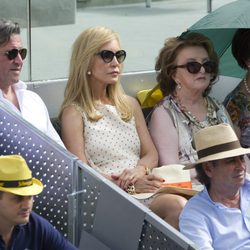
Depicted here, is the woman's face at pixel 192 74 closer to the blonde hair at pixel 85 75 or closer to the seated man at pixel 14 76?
the blonde hair at pixel 85 75

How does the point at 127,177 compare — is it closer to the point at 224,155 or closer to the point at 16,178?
the point at 224,155

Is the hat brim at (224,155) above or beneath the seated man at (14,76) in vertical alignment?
beneath

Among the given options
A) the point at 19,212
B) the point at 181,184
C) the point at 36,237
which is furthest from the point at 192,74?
the point at 19,212

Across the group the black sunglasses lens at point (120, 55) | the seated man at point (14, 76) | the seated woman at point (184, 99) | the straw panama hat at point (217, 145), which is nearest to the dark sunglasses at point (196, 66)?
the seated woman at point (184, 99)

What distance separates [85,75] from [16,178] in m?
1.66

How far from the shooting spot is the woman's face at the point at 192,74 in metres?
4.98

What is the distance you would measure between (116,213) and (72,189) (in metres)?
0.32

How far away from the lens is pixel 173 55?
5.06m

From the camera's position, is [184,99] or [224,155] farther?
[184,99]

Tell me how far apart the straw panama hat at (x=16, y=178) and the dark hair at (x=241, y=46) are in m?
2.56

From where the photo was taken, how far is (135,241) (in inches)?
141

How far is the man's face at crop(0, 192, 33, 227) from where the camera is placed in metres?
3.27

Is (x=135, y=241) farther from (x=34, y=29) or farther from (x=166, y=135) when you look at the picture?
(x=34, y=29)

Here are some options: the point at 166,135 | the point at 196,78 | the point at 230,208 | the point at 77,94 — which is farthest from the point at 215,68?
the point at 230,208
